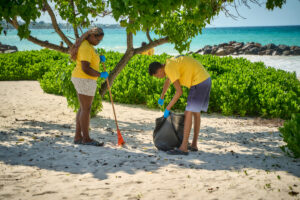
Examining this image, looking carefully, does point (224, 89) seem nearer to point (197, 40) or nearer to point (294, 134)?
point (294, 134)

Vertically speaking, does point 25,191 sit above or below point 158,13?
below

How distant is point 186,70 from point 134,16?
1.11 m

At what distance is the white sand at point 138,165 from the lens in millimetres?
3111

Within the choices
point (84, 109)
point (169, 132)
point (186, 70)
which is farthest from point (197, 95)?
point (84, 109)

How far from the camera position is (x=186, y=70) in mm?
4117

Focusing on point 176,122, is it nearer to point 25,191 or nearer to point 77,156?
point 77,156

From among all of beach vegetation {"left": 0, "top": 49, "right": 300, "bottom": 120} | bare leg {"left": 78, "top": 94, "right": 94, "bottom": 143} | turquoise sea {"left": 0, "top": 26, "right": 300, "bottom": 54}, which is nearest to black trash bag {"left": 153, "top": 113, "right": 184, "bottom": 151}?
bare leg {"left": 78, "top": 94, "right": 94, "bottom": 143}

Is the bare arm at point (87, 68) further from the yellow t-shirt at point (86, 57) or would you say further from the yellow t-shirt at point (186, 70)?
the yellow t-shirt at point (186, 70)

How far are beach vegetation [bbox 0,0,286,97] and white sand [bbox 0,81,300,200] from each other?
61.1 inches

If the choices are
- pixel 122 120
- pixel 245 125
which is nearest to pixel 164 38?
pixel 122 120

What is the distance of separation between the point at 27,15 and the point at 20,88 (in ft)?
23.6

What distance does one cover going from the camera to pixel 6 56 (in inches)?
504

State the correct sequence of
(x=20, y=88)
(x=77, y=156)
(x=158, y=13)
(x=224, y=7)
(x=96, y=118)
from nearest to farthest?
(x=158, y=13) → (x=77, y=156) → (x=224, y=7) → (x=96, y=118) → (x=20, y=88)

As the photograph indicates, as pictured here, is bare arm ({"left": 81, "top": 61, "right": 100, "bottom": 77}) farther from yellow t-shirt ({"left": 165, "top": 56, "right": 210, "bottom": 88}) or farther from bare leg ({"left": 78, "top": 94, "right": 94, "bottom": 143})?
yellow t-shirt ({"left": 165, "top": 56, "right": 210, "bottom": 88})
